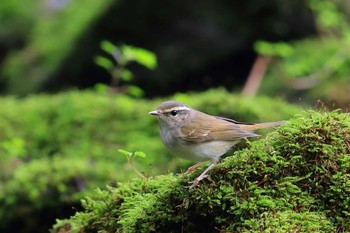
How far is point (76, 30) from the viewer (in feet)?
45.4

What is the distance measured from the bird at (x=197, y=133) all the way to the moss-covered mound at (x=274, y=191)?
0.43 m

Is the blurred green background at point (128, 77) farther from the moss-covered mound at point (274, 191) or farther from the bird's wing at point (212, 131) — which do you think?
the moss-covered mound at point (274, 191)

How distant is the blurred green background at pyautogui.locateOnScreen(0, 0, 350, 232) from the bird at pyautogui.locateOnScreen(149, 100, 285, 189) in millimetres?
2142

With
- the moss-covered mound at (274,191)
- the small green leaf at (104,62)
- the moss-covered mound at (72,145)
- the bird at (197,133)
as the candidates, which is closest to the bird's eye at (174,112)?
the bird at (197,133)

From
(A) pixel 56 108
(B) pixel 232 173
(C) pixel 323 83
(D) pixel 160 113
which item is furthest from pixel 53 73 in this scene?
(B) pixel 232 173

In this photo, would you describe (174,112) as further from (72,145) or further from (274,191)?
(72,145)

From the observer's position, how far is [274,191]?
3871mm

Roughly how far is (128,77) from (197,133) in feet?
17.4

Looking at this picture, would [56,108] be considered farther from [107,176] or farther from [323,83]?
[323,83]

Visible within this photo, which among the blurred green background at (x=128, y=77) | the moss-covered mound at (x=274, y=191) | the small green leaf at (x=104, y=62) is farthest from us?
the small green leaf at (x=104, y=62)

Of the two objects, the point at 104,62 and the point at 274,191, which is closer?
the point at 274,191

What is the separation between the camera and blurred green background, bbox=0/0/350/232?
24.1ft

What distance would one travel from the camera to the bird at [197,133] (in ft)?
15.3

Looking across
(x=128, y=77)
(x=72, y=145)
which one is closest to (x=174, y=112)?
(x=72, y=145)
